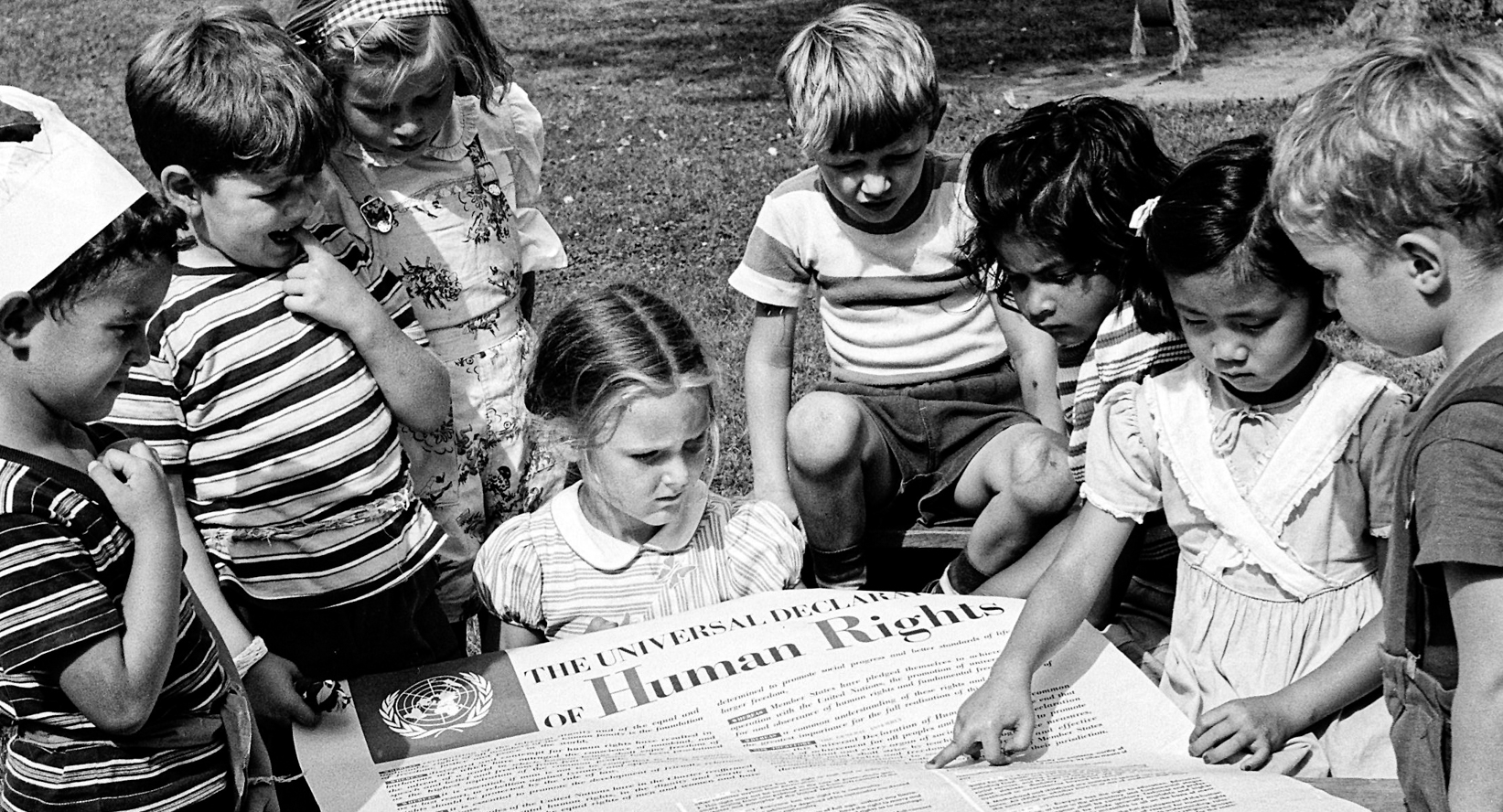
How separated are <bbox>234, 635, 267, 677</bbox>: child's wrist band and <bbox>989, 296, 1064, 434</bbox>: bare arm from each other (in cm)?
162

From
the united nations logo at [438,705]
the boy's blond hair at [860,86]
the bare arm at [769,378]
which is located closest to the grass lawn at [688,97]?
the bare arm at [769,378]

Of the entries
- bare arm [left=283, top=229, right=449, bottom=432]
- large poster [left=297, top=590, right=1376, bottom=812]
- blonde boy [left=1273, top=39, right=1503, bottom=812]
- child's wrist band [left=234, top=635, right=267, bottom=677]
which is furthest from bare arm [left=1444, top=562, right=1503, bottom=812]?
child's wrist band [left=234, top=635, right=267, bottom=677]

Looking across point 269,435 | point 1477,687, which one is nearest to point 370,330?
A: point 269,435

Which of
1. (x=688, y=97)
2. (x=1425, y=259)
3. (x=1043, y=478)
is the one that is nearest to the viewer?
(x=1425, y=259)

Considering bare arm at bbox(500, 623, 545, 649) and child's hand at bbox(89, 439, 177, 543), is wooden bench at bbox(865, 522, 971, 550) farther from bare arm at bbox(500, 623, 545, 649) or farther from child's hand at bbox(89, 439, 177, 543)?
child's hand at bbox(89, 439, 177, 543)

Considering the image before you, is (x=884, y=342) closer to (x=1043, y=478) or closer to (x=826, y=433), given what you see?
(x=826, y=433)

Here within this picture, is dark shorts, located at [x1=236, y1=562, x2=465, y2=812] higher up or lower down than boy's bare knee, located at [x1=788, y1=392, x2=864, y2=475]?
lower down

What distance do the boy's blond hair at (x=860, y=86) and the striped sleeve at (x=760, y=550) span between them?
2.53ft

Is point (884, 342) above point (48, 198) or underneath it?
underneath

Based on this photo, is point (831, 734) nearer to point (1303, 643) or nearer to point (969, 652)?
point (969, 652)

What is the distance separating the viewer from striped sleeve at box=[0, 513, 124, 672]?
1.74 m

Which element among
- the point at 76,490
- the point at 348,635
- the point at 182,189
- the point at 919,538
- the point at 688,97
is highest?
the point at 182,189

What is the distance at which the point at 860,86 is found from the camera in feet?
9.40

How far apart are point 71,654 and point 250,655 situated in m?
0.57
